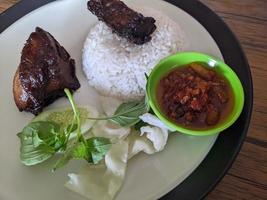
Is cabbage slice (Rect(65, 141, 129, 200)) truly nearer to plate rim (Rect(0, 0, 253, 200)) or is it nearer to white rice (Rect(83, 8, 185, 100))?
plate rim (Rect(0, 0, 253, 200))

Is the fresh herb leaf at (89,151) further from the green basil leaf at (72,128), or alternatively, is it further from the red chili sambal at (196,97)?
the red chili sambal at (196,97)

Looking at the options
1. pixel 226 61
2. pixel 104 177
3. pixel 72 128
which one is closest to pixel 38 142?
pixel 72 128

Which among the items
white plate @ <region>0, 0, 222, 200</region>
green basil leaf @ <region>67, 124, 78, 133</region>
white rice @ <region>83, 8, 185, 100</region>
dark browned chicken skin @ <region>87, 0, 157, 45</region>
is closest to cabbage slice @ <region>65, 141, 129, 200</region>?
white plate @ <region>0, 0, 222, 200</region>

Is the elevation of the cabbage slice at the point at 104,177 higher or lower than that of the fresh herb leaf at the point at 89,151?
lower

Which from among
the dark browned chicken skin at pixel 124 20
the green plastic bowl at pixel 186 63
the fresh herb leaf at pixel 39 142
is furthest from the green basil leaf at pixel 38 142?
the dark browned chicken skin at pixel 124 20

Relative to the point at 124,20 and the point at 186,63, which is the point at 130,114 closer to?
the point at 186,63

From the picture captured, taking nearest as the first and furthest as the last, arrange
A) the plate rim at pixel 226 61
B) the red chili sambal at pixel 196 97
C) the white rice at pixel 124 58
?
1. the plate rim at pixel 226 61
2. the red chili sambal at pixel 196 97
3. the white rice at pixel 124 58

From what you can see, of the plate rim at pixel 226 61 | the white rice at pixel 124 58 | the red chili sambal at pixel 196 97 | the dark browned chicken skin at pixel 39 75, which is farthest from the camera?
the white rice at pixel 124 58
